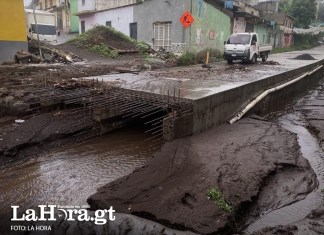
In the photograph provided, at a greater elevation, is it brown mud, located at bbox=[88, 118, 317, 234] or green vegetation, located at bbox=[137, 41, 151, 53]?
green vegetation, located at bbox=[137, 41, 151, 53]

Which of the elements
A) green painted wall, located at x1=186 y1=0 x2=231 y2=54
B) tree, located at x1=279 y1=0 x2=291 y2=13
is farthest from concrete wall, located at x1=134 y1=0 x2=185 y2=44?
tree, located at x1=279 y1=0 x2=291 y2=13

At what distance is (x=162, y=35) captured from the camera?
87.2 feet

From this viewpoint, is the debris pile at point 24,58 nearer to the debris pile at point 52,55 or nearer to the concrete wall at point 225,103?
the debris pile at point 52,55

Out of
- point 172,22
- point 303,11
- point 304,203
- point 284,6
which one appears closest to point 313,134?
point 304,203

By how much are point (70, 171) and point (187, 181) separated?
3.03 meters

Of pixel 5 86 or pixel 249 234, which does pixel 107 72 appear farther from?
pixel 249 234

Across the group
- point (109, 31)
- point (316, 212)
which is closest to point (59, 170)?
point (316, 212)

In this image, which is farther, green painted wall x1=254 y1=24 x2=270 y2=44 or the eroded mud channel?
green painted wall x1=254 y1=24 x2=270 y2=44

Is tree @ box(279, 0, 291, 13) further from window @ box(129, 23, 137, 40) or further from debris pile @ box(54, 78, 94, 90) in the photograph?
debris pile @ box(54, 78, 94, 90)

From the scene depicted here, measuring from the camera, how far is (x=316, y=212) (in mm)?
6219

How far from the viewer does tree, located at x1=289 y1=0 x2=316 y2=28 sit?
1935 inches

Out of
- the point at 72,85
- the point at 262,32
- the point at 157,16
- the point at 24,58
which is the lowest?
the point at 72,85

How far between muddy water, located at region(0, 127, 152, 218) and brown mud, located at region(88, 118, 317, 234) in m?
1.02

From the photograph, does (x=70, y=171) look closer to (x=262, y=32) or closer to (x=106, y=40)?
(x=106, y=40)
